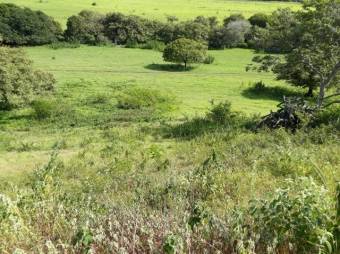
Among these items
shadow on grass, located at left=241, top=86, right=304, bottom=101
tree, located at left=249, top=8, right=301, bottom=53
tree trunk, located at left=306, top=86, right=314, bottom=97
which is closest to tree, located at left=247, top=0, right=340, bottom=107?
tree, located at left=249, top=8, right=301, bottom=53

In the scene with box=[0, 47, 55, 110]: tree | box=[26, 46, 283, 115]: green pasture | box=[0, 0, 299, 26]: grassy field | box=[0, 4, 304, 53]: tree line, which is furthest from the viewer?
box=[0, 0, 299, 26]: grassy field

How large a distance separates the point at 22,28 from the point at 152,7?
2938 cm

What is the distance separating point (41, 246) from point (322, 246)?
2302 mm

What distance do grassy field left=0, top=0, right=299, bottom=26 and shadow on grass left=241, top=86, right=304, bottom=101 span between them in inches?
1224

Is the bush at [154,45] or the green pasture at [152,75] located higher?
the bush at [154,45]

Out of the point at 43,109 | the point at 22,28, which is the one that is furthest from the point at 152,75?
the point at 22,28

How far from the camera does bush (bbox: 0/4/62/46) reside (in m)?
54.7

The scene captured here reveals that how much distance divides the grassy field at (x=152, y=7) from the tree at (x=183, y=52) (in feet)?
73.9

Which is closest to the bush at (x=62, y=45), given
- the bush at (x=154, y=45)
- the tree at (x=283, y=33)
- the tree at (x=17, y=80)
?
the bush at (x=154, y=45)

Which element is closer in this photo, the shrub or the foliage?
the foliage

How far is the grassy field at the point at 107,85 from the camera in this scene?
78.8 feet

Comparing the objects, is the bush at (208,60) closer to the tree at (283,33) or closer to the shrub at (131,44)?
the shrub at (131,44)

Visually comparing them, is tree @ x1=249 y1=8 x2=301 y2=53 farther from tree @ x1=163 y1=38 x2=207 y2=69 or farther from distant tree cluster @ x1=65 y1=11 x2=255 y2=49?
Result: distant tree cluster @ x1=65 y1=11 x2=255 y2=49

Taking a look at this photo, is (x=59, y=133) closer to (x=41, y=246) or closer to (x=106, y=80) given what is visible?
(x=106, y=80)
